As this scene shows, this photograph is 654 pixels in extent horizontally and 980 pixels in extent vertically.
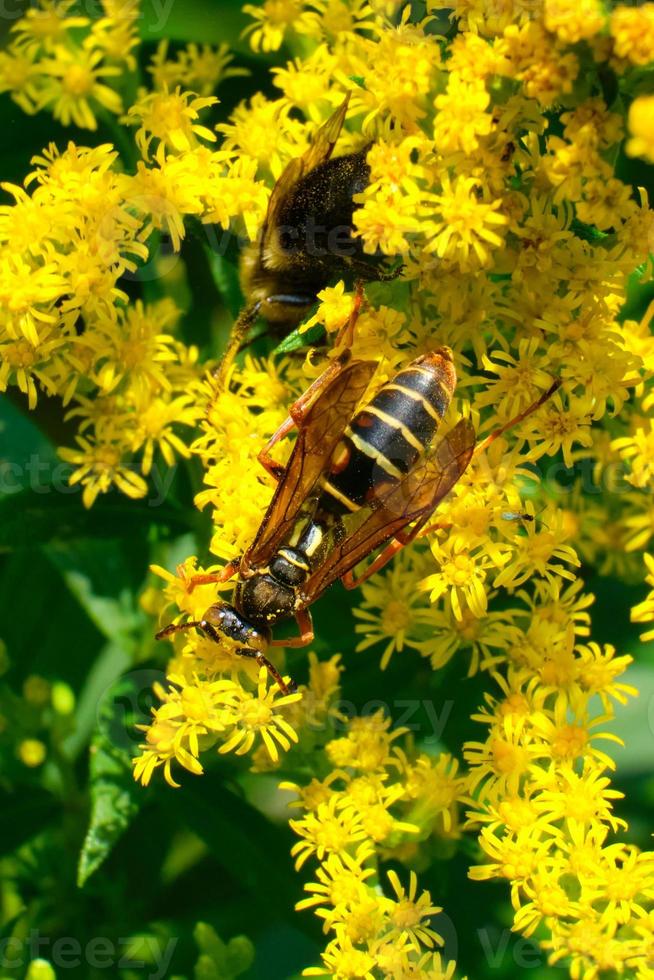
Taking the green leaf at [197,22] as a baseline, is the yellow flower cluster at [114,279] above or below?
below

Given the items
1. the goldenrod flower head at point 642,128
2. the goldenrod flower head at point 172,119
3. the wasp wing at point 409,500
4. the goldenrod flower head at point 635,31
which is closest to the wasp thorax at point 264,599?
→ the wasp wing at point 409,500

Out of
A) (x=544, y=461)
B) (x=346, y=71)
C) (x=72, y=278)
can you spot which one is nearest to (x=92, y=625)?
(x=72, y=278)

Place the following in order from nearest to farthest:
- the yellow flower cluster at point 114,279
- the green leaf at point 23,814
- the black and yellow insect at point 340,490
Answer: the black and yellow insect at point 340,490, the yellow flower cluster at point 114,279, the green leaf at point 23,814

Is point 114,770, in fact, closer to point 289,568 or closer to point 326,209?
point 289,568

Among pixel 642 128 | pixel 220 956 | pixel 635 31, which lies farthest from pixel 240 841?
pixel 635 31

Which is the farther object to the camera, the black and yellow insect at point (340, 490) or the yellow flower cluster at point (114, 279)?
the yellow flower cluster at point (114, 279)

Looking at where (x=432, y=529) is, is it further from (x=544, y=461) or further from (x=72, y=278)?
(x=72, y=278)

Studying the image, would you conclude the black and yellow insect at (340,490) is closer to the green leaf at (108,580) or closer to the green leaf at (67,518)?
the green leaf at (67,518)
